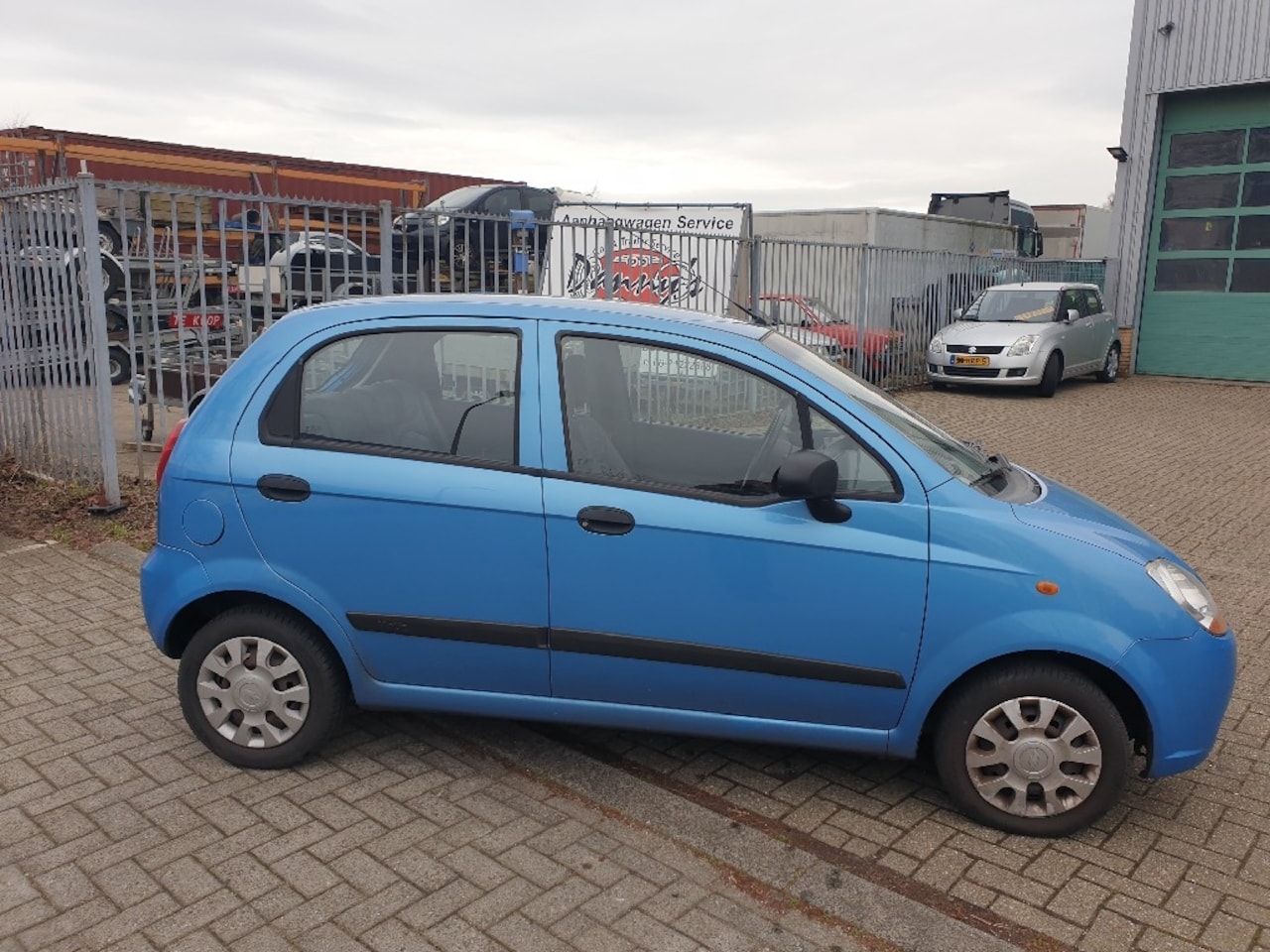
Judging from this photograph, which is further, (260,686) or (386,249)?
(386,249)

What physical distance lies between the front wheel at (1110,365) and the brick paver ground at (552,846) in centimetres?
1345

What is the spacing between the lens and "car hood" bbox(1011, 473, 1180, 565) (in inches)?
129

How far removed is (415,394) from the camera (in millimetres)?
3537

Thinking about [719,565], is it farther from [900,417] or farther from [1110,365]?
[1110,365]

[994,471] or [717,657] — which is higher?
[994,471]

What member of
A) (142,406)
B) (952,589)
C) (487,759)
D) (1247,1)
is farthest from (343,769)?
(1247,1)

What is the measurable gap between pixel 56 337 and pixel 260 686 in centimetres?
452

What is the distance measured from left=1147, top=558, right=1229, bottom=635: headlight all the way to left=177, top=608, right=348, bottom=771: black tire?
8.88ft

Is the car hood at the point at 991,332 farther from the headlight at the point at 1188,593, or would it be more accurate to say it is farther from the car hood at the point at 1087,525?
the headlight at the point at 1188,593

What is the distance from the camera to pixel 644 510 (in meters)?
3.27

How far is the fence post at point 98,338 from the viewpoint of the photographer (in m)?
6.34

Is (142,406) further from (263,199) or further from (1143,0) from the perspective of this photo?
(1143,0)

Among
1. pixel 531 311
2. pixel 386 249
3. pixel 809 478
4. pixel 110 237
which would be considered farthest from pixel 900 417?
pixel 110 237

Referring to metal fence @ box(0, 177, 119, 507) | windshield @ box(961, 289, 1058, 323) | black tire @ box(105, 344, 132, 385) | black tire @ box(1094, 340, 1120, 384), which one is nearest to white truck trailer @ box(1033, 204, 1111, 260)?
black tire @ box(1094, 340, 1120, 384)
